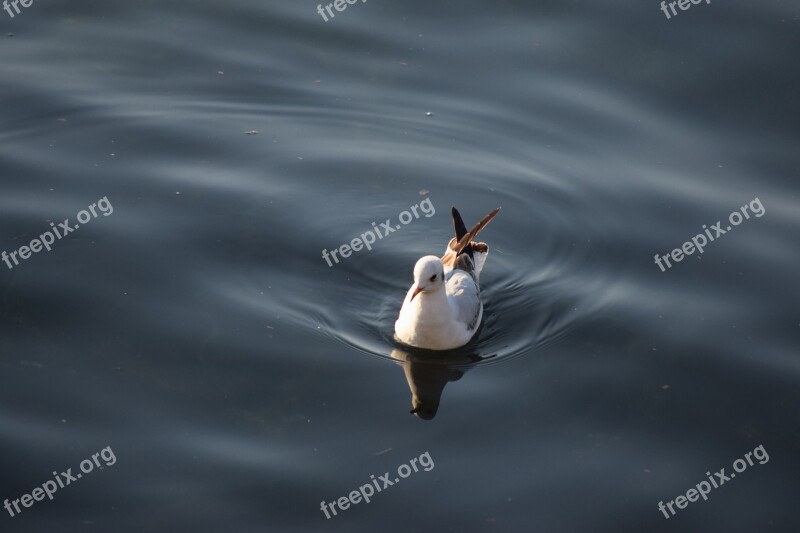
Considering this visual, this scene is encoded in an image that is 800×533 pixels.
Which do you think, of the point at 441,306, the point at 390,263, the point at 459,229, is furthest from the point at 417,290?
the point at 390,263

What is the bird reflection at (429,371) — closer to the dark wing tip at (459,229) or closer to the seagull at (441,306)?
the seagull at (441,306)

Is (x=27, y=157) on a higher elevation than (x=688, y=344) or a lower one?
higher

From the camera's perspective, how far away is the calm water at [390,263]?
10.3m

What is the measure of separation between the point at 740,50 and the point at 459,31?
3.55m

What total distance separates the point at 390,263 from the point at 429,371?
173 centimetres

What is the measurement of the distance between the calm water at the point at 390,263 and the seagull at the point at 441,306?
192mm

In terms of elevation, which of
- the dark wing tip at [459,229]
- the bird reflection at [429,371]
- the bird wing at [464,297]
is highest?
the dark wing tip at [459,229]

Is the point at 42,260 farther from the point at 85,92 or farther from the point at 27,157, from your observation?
the point at 85,92

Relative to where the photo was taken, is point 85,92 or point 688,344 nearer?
point 688,344

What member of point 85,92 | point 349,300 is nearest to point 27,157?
point 85,92

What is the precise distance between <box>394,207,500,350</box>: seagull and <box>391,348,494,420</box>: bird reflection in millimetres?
101

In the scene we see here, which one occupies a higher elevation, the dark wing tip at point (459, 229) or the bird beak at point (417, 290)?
the dark wing tip at point (459, 229)

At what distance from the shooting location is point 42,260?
1262 cm

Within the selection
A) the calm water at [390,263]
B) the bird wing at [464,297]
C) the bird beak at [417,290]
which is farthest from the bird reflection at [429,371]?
the bird beak at [417,290]
